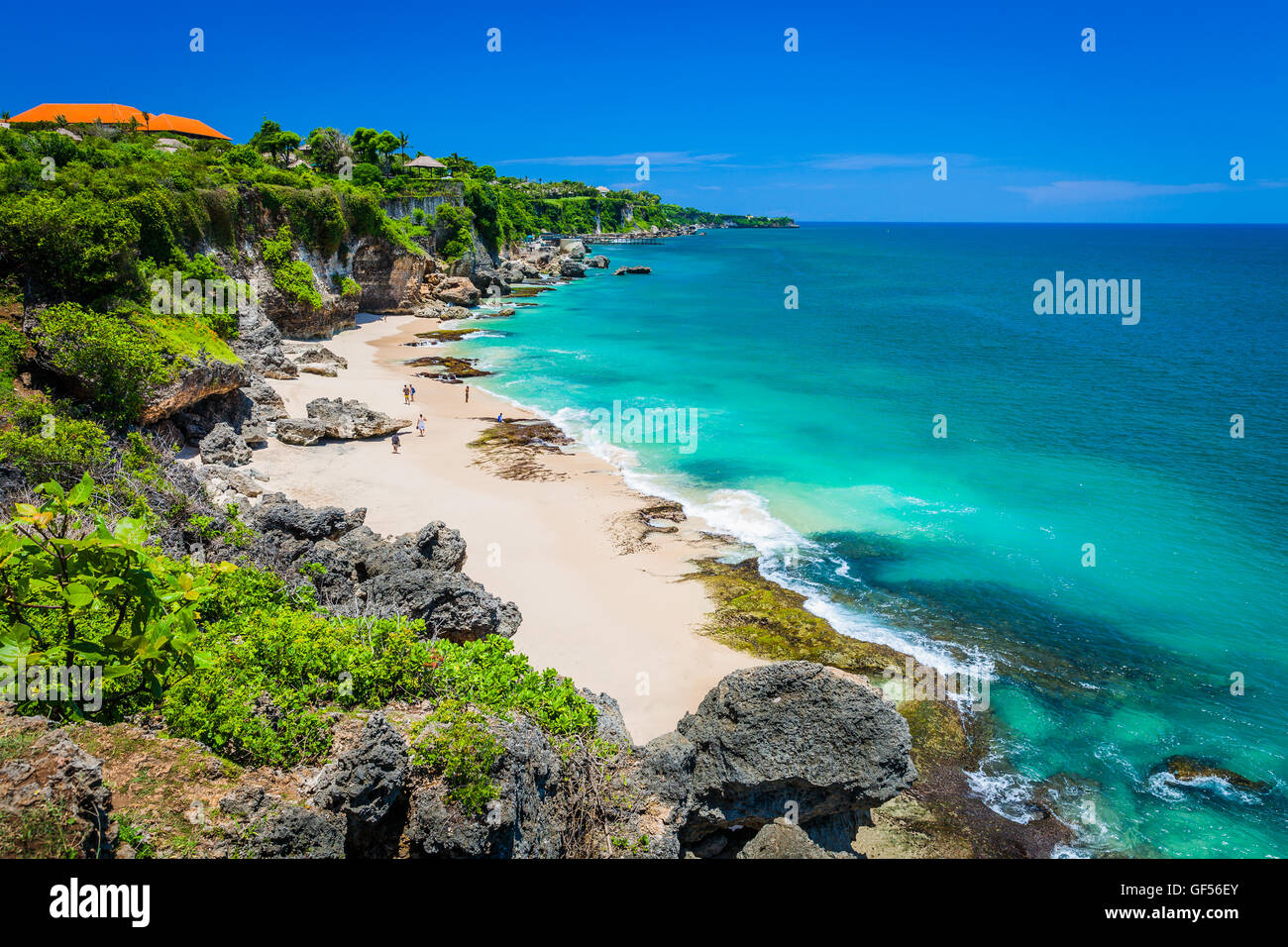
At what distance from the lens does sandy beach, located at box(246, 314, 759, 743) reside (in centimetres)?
1764

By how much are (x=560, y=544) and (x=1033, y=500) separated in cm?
1991

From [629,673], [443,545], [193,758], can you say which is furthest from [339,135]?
[193,758]

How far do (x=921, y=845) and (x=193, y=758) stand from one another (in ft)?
40.2

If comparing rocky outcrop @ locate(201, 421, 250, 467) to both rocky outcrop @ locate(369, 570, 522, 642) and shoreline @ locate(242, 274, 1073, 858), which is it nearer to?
shoreline @ locate(242, 274, 1073, 858)

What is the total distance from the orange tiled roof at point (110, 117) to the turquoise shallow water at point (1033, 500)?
30020 millimetres

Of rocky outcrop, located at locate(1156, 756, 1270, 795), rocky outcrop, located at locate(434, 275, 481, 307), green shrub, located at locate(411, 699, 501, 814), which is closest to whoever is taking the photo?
green shrub, located at locate(411, 699, 501, 814)

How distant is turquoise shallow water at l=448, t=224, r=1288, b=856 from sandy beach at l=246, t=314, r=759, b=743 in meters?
3.54

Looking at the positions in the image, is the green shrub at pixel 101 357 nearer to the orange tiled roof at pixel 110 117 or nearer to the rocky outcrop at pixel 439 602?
the rocky outcrop at pixel 439 602

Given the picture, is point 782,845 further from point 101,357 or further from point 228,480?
point 101,357

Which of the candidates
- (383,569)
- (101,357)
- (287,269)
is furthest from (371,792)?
(287,269)

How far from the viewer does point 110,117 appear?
183 feet

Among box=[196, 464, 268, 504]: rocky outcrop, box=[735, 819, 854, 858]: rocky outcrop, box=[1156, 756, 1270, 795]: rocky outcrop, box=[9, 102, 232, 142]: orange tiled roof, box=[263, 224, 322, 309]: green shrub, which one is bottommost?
box=[1156, 756, 1270, 795]: rocky outcrop

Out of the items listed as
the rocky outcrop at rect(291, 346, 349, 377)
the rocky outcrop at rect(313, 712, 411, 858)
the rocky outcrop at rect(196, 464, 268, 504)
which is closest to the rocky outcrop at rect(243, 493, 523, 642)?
the rocky outcrop at rect(196, 464, 268, 504)
